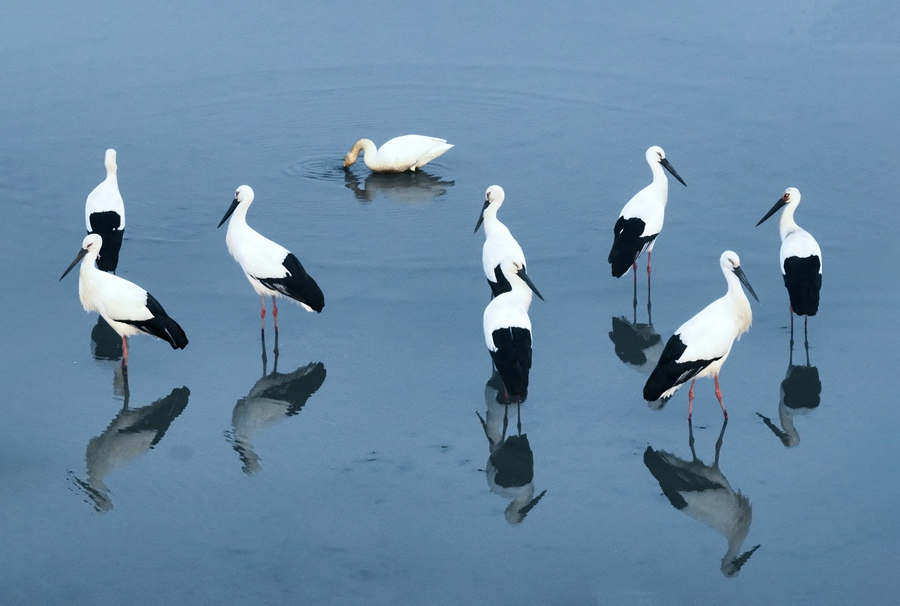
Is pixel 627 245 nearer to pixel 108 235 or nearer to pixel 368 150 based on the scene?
pixel 368 150

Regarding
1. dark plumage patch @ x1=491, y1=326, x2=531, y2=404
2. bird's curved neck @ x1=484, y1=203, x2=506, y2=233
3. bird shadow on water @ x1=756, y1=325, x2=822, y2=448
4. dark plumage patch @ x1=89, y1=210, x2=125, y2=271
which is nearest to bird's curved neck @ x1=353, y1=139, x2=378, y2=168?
bird's curved neck @ x1=484, y1=203, x2=506, y2=233

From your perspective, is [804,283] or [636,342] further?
[636,342]

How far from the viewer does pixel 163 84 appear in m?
16.4

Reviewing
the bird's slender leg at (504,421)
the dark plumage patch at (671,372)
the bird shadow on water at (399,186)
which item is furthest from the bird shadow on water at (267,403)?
the bird shadow on water at (399,186)

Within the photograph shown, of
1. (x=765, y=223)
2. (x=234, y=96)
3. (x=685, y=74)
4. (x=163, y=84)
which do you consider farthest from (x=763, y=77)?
(x=163, y=84)

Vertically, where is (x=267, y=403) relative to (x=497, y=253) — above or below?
below

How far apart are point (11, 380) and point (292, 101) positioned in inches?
283

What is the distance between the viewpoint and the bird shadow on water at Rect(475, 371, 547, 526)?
8.05m

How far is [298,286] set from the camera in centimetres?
1015

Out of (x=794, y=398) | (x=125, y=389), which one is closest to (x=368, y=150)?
(x=125, y=389)

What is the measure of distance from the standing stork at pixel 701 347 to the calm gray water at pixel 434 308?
37 centimetres

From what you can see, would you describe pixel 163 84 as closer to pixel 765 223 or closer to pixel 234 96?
pixel 234 96

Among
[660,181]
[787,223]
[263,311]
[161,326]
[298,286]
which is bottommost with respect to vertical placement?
[263,311]

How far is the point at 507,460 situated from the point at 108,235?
463 cm
